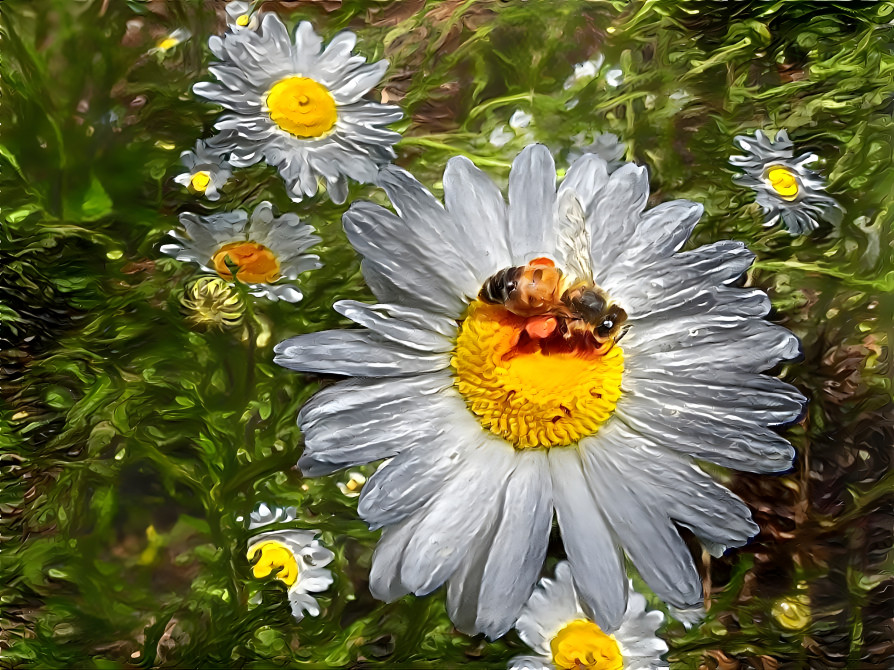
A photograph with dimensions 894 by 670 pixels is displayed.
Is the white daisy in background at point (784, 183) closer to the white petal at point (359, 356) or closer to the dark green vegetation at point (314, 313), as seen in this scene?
the dark green vegetation at point (314, 313)

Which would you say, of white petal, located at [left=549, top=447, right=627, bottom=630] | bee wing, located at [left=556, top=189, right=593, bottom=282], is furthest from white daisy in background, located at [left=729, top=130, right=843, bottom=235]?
white petal, located at [left=549, top=447, right=627, bottom=630]

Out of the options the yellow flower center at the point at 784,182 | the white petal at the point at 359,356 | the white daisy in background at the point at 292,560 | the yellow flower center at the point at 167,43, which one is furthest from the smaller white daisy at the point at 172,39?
the yellow flower center at the point at 784,182

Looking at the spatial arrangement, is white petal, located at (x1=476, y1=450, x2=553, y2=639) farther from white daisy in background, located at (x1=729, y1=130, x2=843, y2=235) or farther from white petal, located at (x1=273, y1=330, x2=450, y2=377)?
white daisy in background, located at (x1=729, y1=130, x2=843, y2=235)

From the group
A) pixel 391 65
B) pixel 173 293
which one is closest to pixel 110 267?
pixel 173 293

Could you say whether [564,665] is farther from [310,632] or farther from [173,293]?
[173,293]

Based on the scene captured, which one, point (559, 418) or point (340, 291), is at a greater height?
point (340, 291)
